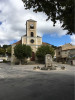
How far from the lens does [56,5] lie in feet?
17.9

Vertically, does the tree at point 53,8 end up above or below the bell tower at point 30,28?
below

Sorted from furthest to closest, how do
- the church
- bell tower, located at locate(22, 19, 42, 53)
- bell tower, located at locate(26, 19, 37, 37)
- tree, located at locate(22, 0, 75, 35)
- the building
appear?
bell tower, located at locate(26, 19, 37, 37)
the building
bell tower, located at locate(22, 19, 42, 53)
the church
tree, located at locate(22, 0, 75, 35)

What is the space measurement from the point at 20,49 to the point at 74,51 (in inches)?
792

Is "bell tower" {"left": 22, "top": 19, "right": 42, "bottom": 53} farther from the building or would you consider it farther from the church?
the building

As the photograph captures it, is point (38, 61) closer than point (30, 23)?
Yes

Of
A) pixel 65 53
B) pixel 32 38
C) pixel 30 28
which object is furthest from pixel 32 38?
pixel 65 53

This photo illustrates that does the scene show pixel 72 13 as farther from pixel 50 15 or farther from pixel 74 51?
pixel 74 51

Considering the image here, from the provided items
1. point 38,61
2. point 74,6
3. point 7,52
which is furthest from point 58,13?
point 7,52

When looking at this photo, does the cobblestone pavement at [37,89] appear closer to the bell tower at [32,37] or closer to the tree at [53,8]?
the tree at [53,8]

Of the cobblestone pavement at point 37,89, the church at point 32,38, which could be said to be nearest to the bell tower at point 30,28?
the church at point 32,38

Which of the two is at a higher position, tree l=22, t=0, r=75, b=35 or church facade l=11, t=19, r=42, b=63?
church facade l=11, t=19, r=42, b=63

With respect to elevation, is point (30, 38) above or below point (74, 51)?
above

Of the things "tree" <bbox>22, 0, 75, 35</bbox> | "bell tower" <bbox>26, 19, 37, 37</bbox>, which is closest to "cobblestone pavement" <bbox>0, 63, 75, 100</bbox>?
"tree" <bbox>22, 0, 75, 35</bbox>

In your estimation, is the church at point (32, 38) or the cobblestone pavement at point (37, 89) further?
the church at point (32, 38)
